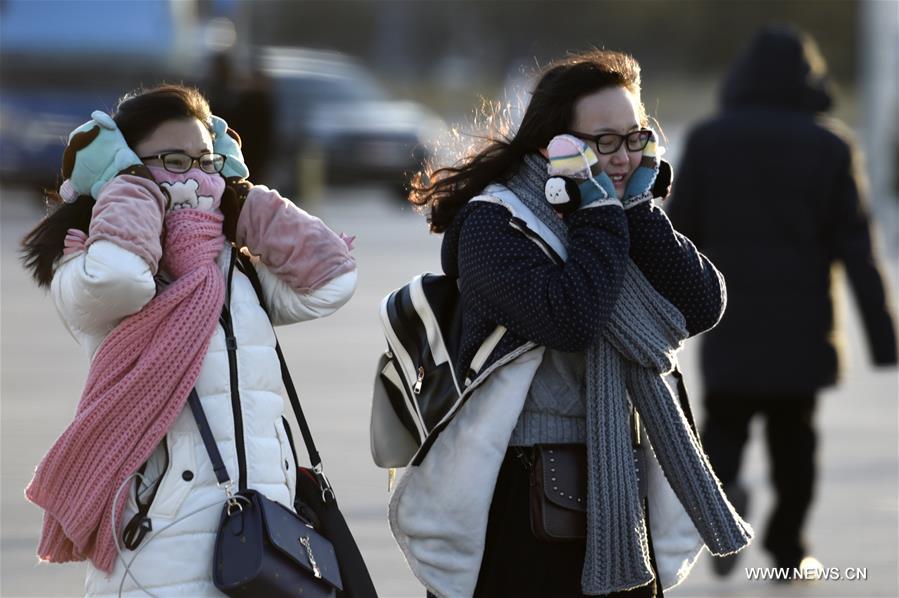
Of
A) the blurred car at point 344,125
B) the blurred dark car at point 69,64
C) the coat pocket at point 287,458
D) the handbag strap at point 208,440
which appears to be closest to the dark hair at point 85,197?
the handbag strap at point 208,440

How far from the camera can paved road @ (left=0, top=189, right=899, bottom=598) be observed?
5.81 metres

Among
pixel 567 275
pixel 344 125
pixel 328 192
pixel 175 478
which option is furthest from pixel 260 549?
pixel 328 192

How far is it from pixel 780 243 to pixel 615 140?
95.8 inches

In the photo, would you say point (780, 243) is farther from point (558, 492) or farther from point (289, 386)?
point (289, 386)

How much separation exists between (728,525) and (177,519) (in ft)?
3.88

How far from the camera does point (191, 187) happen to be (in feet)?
11.5

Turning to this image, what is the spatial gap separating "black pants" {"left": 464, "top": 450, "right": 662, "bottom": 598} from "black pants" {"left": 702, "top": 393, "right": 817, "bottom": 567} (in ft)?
7.81

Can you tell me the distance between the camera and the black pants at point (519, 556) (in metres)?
3.54

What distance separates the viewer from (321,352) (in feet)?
35.1

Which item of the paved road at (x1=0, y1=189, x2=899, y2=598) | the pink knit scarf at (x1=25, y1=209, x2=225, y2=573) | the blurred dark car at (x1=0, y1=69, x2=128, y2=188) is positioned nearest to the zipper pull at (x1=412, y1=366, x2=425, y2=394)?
the pink knit scarf at (x1=25, y1=209, x2=225, y2=573)

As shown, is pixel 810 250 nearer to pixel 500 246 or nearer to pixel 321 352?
pixel 500 246

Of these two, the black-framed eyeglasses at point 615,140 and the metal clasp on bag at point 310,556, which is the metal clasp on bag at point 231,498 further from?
the black-framed eyeglasses at point 615,140

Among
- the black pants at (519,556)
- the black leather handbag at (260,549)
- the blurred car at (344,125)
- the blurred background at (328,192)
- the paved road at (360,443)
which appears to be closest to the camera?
the black leather handbag at (260,549)

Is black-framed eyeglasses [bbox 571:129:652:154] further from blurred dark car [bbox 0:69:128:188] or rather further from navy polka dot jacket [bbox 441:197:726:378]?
blurred dark car [bbox 0:69:128:188]
